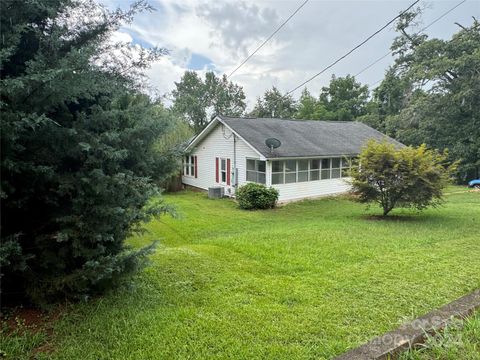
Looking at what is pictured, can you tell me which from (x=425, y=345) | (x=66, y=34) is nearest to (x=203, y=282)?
(x=425, y=345)

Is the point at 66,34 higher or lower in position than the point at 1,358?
higher

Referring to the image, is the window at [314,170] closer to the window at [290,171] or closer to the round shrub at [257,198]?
the window at [290,171]

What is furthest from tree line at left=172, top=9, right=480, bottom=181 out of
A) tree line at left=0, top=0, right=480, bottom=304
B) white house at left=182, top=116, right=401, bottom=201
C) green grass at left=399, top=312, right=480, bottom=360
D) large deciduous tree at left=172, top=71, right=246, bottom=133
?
large deciduous tree at left=172, top=71, right=246, bottom=133

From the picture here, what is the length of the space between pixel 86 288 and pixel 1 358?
83 centimetres

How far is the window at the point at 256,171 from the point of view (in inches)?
540

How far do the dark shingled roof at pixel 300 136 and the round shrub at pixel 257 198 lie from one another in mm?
1394

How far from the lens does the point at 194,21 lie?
34.5ft

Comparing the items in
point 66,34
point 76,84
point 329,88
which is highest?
point 329,88

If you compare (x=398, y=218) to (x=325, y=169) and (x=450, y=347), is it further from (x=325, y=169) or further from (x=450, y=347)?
(x=450, y=347)

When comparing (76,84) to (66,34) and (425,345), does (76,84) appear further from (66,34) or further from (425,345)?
(425,345)

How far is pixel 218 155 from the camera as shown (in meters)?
16.6

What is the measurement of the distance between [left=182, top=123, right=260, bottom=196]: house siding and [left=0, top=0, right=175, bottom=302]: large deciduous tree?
10.3m

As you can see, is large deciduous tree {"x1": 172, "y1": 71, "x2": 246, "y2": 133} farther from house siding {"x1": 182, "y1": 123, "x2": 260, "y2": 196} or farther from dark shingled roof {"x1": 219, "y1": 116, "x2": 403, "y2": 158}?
dark shingled roof {"x1": 219, "y1": 116, "x2": 403, "y2": 158}

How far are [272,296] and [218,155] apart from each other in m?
13.1
